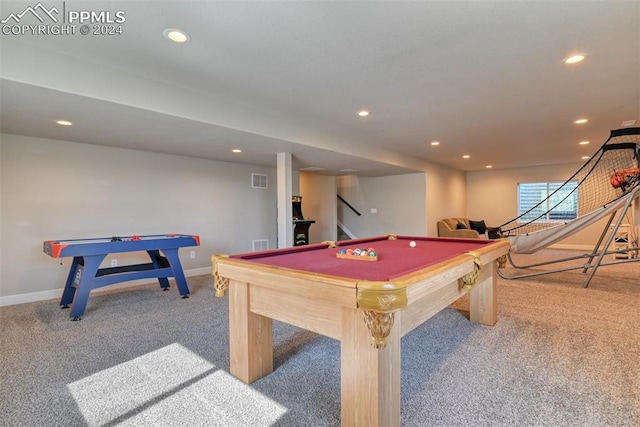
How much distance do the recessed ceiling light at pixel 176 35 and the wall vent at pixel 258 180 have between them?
12.5 feet

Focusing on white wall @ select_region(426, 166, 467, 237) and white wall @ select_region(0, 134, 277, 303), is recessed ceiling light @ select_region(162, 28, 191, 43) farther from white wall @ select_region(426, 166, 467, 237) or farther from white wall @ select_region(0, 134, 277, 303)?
white wall @ select_region(426, 166, 467, 237)

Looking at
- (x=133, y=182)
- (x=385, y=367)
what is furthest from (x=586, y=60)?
(x=133, y=182)

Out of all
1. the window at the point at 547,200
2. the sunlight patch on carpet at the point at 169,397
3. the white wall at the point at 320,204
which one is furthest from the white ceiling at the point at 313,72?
the window at the point at 547,200

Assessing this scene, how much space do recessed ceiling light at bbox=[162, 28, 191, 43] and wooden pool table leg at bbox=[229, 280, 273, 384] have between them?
1679 millimetres

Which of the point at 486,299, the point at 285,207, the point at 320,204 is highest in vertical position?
the point at 320,204

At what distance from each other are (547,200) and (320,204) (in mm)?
6200

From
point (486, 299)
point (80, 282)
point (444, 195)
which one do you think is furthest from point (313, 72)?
point (444, 195)

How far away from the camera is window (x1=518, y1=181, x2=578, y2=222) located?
772 cm

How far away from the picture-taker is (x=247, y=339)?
1.85 meters

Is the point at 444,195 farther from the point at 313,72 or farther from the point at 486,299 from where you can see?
the point at 313,72

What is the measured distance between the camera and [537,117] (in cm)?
381

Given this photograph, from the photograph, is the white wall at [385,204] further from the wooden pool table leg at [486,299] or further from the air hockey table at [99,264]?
the air hockey table at [99,264]

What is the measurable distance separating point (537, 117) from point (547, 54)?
183cm

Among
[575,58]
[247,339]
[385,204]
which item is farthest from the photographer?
[385,204]
